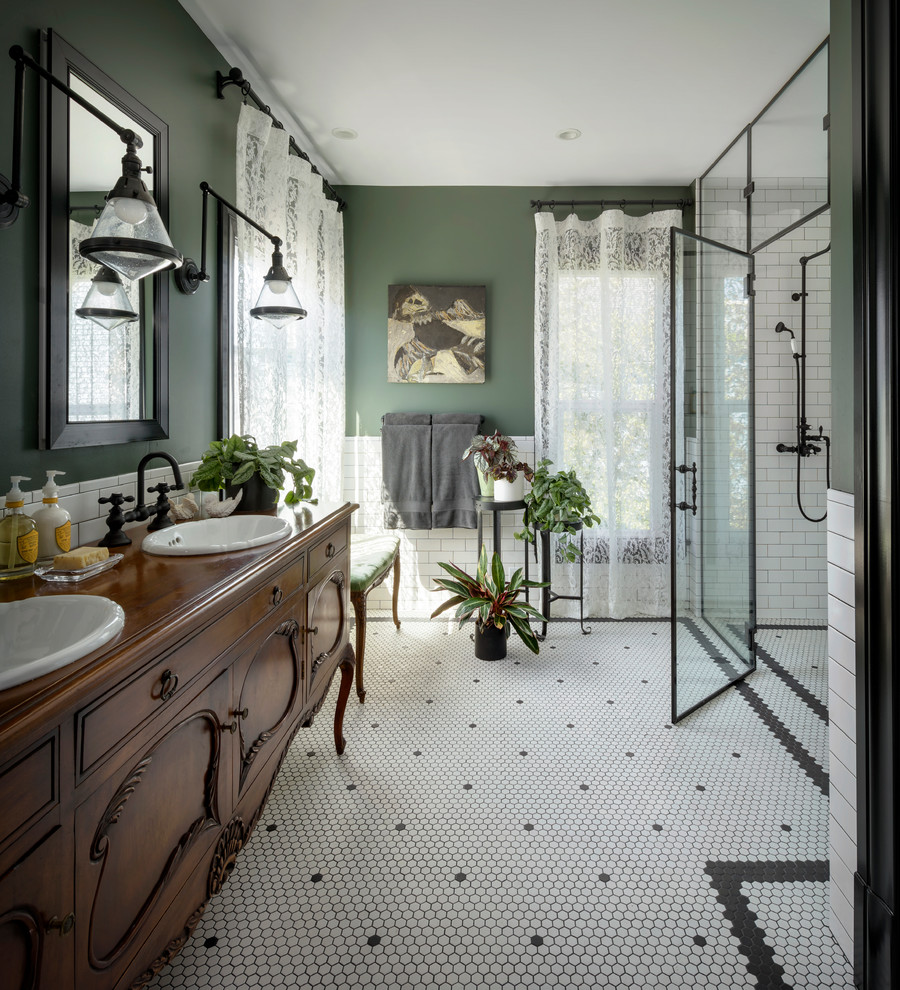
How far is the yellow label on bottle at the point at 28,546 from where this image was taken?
1138mm

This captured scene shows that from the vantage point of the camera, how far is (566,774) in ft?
6.75

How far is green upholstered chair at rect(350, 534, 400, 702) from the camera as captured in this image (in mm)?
2580

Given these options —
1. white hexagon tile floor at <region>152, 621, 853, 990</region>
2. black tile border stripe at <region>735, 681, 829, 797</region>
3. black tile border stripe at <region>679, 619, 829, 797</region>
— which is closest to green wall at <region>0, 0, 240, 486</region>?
white hexagon tile floor at <region>152, 621, 853, 990</region>

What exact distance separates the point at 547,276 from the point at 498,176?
2.18 ft

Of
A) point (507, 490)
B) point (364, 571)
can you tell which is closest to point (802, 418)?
point (507, 490)

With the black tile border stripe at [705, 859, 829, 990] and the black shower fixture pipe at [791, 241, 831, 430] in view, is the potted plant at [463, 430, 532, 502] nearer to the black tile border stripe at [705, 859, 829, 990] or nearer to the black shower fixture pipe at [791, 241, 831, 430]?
the black shower fixture pipe at [791, 241, 831, 430]

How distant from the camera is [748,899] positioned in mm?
1506

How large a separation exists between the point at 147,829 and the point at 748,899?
1.48 m

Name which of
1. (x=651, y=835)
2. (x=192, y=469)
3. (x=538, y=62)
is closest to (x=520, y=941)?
(x=651, y=835)

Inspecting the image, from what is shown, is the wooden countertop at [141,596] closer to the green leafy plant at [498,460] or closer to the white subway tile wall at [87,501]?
the white subway tile wall at [87,501]

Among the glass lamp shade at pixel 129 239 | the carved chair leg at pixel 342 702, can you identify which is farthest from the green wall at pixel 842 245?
the carved chair leg at pixel 342 702

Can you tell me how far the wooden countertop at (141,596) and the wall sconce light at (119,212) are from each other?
70 cm

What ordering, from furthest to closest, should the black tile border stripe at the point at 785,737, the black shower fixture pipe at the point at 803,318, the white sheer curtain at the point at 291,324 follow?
1. the black shower fixture pipe at the point at 803,318
2. the white sheer curtain at the point at 291,324
3. the black tile border stripe at the point at 785,737

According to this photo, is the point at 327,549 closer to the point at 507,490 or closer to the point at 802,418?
the point at 507,490
